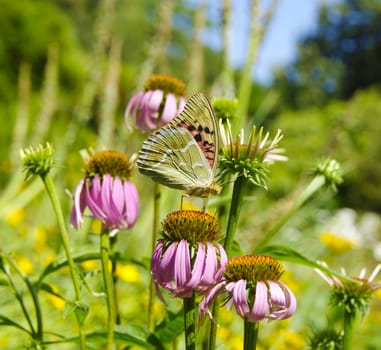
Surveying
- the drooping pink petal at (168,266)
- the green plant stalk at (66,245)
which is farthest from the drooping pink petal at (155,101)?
the drooping pink petal at (168,266)

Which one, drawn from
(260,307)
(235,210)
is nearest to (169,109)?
(235,210)

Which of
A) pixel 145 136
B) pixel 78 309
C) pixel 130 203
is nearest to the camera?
pixel 78 309

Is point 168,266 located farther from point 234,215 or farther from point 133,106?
point 133,106

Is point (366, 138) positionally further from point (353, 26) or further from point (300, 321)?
point (353, 26)

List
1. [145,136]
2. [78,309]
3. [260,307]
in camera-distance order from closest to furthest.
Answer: [260,307] → [78,309] → [145,136]

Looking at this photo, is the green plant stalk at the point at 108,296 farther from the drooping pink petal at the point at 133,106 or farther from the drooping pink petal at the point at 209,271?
the drooping pink petal at the point at 133,106

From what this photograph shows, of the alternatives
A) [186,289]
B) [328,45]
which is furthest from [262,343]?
[328,45]
